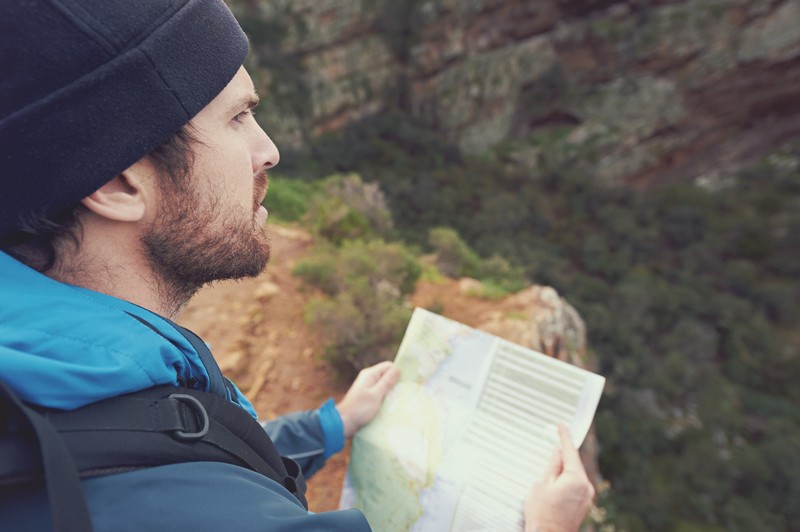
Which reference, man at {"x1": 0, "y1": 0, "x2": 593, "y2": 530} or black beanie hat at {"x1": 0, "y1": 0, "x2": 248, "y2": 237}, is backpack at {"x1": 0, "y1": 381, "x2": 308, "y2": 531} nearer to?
man at {"x1": 0, "y1": 0, "x2": 593, "y2": 530}

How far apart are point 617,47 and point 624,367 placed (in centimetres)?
1459

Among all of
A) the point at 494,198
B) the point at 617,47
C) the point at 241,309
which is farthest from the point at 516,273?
the point at 617,47

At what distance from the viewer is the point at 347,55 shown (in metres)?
17.0

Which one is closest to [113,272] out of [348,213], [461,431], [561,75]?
[461,431]

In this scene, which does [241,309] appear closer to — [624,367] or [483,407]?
[483,407]

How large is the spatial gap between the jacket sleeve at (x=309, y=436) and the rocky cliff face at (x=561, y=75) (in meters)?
15.5

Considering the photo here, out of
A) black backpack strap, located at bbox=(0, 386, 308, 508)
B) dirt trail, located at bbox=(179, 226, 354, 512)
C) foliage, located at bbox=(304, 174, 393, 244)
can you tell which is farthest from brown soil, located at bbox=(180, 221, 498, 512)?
black backpack strap, located at bbox=(0, 386, 308, 508)

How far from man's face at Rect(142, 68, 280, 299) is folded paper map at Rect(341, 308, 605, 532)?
0.68 m

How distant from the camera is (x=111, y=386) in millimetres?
539

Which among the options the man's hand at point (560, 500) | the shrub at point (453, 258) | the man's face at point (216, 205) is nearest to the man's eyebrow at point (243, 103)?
the man's face at point (216, 205)

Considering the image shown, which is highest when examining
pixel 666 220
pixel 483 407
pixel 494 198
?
pixel 483 407

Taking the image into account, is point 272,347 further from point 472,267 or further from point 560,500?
point 472,267

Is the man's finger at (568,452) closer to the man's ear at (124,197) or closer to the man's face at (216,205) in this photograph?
the man's face at (216,205)

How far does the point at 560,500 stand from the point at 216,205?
985 millimetres
